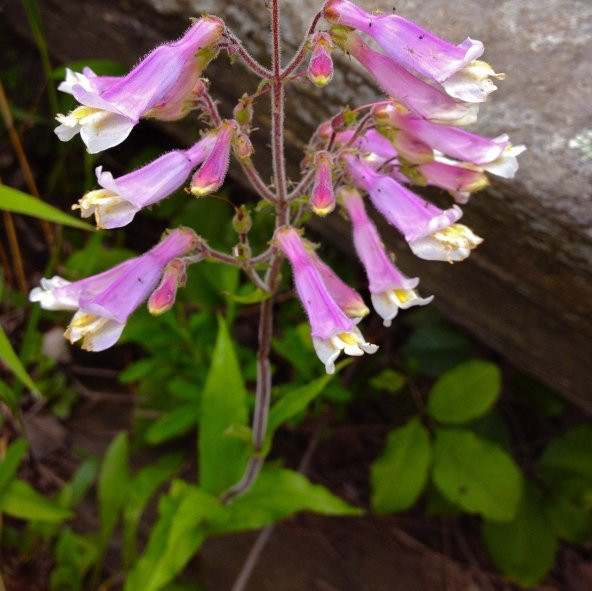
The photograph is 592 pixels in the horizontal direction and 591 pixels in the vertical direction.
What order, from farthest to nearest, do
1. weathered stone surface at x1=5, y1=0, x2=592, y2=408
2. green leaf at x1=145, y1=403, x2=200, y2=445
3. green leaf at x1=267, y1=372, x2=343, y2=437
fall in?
green leaf at x1=145, y1=403, x2=200, y2=445 < green leaf at x1=267, y1=372, x2=343, y2=437 < weathered stone surface at x1=5, y1=0, x2=592, y2=408

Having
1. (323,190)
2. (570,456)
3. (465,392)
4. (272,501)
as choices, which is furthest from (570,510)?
(323,190)

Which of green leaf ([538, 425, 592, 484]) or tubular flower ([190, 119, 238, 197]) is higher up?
tubular flower ([190, 119, 238, 197])

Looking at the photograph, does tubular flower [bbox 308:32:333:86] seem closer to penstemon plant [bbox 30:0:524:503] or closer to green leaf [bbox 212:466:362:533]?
penstemon plant [bbox 30:0:524:503]

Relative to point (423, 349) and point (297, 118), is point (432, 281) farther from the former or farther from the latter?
point (297, 118)

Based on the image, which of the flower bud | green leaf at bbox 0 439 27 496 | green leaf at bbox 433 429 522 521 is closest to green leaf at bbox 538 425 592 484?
green leaf at bbox 433 429 522 521

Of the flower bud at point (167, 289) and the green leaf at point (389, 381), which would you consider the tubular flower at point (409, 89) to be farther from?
the green leaf at point (389, 381)

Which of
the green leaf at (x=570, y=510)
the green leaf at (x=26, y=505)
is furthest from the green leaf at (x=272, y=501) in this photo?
the green leaf at (x=570, y=510)

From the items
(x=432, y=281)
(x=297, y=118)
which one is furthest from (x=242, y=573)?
(x=297, y=118)
